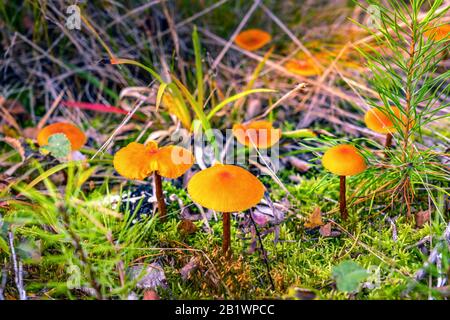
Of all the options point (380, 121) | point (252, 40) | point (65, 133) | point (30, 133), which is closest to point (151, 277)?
point (65, 133)

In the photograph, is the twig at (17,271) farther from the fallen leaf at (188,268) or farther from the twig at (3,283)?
the fallen leaf at (188,268)

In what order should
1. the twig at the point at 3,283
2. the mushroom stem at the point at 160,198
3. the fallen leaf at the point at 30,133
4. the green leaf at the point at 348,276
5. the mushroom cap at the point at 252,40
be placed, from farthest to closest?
the mushroom cap at the point at 252,40, the fallen leaf at the point at 30,133, the mushroom stem at the point at 160,198, the twig at the point at 3,283, the green leaf at the point at 348,276

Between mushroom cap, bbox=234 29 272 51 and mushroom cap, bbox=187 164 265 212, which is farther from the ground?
mushroom cap, bbox=234 29 272 51

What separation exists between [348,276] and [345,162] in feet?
1.38

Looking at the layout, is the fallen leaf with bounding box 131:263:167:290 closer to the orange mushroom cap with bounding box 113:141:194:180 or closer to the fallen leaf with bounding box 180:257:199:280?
the fallen leaf with bounding box 180:257:199:280

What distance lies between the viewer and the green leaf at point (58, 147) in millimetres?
1758

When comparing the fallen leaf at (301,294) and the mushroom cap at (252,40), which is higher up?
the mushroom cap at (252,40)

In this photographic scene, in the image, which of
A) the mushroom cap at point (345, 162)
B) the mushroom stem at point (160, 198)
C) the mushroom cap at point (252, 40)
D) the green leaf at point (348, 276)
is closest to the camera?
the green leaf at point (348, 276)

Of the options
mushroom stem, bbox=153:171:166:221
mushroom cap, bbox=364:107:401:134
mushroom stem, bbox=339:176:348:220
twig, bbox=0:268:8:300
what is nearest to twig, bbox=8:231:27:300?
twig, bbox=0:268:8:300

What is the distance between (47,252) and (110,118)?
1149 mm

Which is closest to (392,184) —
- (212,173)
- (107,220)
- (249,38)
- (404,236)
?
(404,236)

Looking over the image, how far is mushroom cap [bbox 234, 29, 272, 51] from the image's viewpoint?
284cm

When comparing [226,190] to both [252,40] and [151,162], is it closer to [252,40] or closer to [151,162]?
[151,162]

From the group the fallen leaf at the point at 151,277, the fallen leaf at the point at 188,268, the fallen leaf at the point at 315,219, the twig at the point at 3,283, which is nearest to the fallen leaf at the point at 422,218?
the fallen leaf at the point at 315,219
